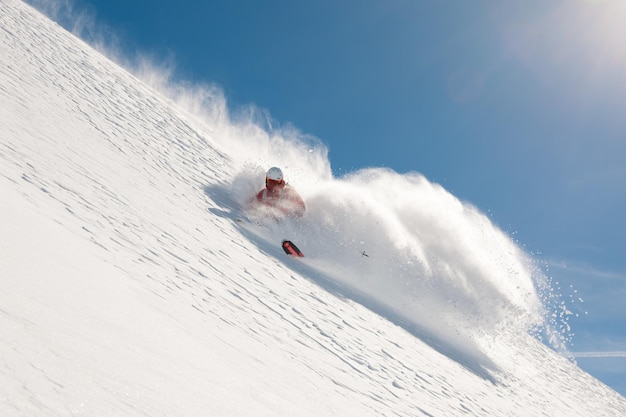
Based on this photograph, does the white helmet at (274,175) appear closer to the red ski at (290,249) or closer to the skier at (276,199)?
the skier at (276,199)

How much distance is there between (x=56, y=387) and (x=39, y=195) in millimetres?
4428

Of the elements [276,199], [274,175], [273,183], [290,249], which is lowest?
[290,249]

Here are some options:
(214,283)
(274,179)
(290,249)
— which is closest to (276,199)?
(274,179)

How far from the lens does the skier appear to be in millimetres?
12875

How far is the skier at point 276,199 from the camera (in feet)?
42.2

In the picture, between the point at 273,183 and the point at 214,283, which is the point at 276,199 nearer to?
the point at 273,183

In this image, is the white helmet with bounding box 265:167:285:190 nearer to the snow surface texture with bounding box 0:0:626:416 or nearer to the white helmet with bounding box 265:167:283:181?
the white helmet with bounding box 265:167:283:181

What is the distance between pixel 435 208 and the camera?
16.6m

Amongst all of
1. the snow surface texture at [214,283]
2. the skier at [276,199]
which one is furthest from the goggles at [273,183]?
the snow surface texture at [214,283]

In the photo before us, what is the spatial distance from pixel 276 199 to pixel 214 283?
6.71 m

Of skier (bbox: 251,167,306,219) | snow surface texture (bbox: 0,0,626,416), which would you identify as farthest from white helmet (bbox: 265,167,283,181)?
snow surface texture (bbox: 0,0,626,416)

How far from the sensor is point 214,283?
642cm

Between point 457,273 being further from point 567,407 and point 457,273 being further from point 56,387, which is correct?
point 56,387

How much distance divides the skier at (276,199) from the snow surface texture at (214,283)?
1.74 feet
